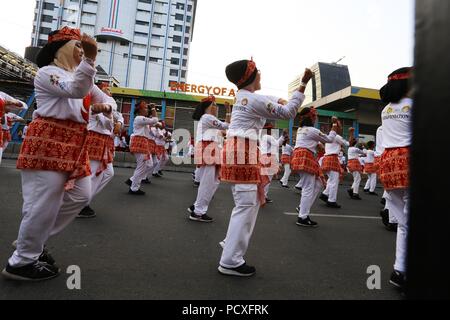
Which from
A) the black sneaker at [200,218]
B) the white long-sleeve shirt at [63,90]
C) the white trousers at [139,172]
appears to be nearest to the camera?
the white long-sleeve shirt at [63,90]

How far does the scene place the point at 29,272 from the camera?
2256 millimetres

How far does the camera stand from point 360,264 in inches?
123

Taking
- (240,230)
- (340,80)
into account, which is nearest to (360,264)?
(240,230)

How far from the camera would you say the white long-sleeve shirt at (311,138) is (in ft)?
16.9

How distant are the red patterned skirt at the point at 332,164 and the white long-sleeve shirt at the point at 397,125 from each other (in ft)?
14.6

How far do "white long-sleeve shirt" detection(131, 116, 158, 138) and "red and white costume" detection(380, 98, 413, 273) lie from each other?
4.76 metres

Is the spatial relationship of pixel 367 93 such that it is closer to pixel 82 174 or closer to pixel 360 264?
pixel 360 264

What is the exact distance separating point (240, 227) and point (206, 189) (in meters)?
2.20

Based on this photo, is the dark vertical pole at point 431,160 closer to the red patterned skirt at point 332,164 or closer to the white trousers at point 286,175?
the red patterned skirt at point 332,164

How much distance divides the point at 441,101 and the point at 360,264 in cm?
305

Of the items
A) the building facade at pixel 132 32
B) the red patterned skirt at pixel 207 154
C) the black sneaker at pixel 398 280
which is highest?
the building facade at pixel 132 32

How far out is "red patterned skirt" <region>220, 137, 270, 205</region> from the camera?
113 inches

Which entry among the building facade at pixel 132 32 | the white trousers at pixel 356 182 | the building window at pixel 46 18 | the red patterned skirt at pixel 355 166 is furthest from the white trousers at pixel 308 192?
the building window at pixel 46 18

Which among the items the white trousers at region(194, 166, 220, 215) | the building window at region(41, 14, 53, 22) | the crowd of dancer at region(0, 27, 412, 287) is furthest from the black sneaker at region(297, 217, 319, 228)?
the building window at region(41, 14, 53, 22)
